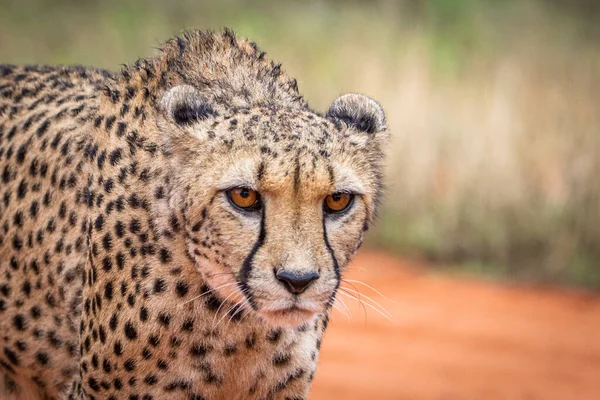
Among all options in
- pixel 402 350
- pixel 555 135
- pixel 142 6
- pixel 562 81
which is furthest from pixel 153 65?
pixel 142 6

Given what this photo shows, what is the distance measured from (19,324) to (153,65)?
0.95 meters

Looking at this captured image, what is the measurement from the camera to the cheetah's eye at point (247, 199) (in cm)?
244

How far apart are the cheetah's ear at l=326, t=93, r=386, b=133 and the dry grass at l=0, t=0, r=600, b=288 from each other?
330 centimetres

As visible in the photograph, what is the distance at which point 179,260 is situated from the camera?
8.66 feet

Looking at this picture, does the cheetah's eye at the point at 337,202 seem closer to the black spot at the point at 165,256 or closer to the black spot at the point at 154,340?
the black spot at the point at 165,256

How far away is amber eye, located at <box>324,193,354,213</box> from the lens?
98.0 inches

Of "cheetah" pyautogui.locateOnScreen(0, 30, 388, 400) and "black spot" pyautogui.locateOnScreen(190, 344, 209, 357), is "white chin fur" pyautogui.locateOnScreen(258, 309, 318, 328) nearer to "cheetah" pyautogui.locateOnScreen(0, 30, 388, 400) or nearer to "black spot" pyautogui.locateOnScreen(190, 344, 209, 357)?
"cheetah" pyautogui.locateOnScreen(0, 30, 388, 400)

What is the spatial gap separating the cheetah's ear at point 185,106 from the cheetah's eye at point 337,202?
388 mm

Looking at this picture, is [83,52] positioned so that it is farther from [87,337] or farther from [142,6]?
[87,337]

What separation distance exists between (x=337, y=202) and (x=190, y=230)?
0.38 meters

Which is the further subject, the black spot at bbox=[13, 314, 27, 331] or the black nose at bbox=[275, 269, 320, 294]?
the black spot at bbox=[13, 314, 27, 331]

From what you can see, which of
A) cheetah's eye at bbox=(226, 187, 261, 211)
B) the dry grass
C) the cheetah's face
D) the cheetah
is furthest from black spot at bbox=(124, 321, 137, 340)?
the dry grass

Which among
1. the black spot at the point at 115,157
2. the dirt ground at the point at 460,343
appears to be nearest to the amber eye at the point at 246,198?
the black spot at the point at 115,157

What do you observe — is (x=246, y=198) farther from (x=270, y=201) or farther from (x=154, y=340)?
(x=154, y=340)
